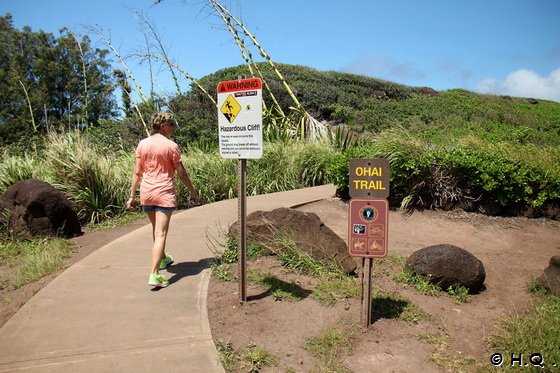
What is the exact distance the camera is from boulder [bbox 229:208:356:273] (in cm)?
523

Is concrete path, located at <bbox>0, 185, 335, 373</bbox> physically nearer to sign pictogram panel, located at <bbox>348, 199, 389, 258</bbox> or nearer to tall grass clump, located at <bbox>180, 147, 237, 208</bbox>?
sign pictogram panel, located at <bbox>348, 199, 389, 258</bbox>

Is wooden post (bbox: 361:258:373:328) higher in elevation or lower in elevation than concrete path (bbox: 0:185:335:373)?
higher

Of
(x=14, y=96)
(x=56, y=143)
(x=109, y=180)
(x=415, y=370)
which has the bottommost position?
(x=415, y=370)

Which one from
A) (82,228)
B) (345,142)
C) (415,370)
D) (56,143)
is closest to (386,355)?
(415,370)

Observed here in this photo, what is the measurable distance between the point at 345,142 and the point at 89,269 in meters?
9.50

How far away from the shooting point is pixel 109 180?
28.4 feet

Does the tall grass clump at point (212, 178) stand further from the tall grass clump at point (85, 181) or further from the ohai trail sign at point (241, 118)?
the ohai trail sign at point (241, 118)

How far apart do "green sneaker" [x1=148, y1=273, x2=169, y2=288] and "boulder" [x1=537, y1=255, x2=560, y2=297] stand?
4.13m

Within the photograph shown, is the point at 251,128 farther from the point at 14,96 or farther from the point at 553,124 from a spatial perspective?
the point at 14,96

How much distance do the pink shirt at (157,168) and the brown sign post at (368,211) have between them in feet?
6.42

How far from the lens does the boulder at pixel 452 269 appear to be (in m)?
4.83

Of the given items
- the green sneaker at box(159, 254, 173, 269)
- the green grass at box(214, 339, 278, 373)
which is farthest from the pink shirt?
the green grass at box(214, 339, 278, 373)

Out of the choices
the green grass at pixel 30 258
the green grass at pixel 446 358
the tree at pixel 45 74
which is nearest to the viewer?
the green grass at pixel 446 358

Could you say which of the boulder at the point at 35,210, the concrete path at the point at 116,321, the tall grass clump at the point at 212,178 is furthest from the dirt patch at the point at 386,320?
the tall grass clump at the point at 212,178
